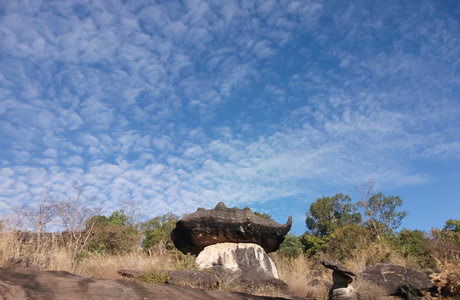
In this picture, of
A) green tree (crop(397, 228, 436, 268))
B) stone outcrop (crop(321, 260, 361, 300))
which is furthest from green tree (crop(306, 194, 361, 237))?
stone outcrop (crop(321, 260, 361, 300))

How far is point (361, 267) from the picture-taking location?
17.5 meters

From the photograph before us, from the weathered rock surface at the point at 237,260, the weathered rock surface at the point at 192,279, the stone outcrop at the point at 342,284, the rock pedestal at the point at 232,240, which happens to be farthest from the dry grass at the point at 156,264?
the stone outcrop at the point at 342,284

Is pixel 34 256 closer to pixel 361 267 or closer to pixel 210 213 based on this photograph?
pixel 210 213

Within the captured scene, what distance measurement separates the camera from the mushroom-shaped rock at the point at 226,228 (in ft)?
47.1

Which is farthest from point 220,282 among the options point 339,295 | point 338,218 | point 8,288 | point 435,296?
point 338,218

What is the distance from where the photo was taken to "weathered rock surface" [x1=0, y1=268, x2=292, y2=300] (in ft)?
17.5

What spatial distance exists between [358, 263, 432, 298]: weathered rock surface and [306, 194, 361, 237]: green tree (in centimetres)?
2456

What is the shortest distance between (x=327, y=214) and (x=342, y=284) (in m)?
30.6

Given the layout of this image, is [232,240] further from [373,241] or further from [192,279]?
[373,241]

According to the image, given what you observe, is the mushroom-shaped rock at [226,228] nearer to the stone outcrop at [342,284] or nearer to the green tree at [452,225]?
the stone outcrop at [342,284]

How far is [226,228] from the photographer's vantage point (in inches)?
567

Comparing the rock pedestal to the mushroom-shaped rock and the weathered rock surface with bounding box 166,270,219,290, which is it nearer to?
the mushroom-shaped rock

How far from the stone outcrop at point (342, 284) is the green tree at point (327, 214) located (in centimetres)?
2807

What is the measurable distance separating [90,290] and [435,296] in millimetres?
13244
